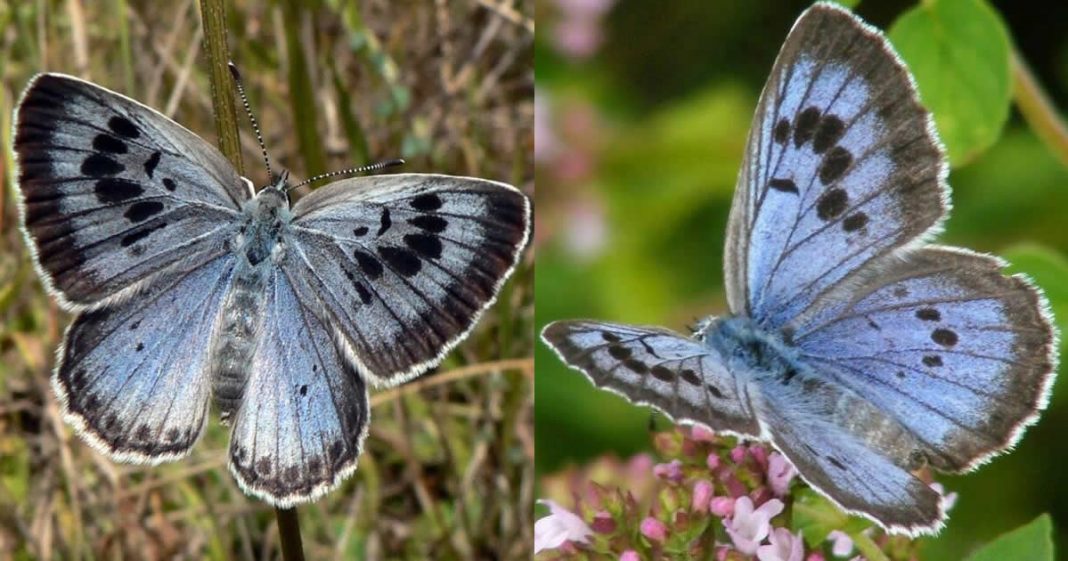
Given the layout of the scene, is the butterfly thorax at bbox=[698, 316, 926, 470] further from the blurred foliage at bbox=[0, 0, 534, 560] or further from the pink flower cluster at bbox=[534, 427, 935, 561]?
the blurred foliage at bbox=[0, 0, 534, 560]

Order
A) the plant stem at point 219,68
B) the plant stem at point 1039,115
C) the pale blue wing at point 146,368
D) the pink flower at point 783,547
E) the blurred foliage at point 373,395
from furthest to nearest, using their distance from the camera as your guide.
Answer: the blurred foliage at point 373,395 < the plant stem at point 1039,115 < the pale blue wing at point 146,368 < the pink flower at point 783,547 < the plant stem at point 219,68

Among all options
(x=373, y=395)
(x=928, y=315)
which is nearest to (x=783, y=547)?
(x=928, y=315)

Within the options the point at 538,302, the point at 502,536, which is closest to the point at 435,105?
the point at 538,302

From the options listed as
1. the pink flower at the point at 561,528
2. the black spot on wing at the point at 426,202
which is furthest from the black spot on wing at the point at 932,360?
the black spot on wing at the point at 426,202

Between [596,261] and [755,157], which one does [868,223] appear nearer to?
[755,157]

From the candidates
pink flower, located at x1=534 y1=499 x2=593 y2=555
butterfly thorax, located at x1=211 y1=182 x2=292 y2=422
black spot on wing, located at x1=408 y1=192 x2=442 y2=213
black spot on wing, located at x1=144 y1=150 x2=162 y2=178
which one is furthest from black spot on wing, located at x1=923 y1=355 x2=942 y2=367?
black spot on wing, located at x1=144 y1=150 x2=162 y2=178

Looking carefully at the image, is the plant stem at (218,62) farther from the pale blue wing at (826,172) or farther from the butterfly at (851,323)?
the pale blue wing at (826,172)
